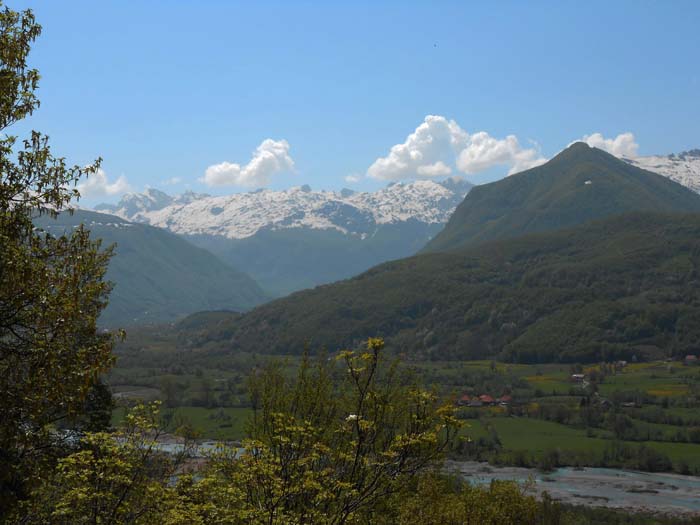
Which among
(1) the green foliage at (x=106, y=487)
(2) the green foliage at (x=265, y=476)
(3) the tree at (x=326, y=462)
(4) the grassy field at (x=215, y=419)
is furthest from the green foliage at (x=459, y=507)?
(4) the grassy field at (x=215, y=419)

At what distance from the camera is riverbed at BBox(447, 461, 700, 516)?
372 feet

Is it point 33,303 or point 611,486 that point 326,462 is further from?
point 611,486

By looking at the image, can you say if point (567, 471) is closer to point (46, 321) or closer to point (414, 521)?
point (414, 521)

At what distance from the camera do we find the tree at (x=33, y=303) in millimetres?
17641

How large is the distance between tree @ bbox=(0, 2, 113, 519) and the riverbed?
3850 inches

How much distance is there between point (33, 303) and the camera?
60.4ft

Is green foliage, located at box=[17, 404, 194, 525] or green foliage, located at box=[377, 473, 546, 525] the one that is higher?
green foliage, located at box=[17, 404, 194, 525]

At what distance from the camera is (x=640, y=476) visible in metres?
139

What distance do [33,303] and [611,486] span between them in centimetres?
13286

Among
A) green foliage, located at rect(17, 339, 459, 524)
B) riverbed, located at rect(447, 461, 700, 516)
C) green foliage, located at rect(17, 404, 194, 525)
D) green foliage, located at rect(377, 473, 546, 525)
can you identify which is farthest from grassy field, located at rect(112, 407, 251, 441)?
green foliage, located at rect(17, 339, 459, 524)

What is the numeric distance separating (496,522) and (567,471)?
113800 mm

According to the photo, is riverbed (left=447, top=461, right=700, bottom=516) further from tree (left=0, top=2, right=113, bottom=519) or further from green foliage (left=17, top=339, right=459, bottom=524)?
tree (left=0, top=2, right=113, bottom=519)

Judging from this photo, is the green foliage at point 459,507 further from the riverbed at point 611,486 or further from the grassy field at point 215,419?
the grassy field at point 215,419

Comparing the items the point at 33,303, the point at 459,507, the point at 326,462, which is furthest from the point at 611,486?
the point at 33,303
